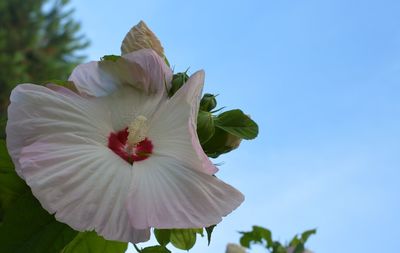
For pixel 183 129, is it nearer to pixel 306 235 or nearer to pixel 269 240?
pixel 269 240

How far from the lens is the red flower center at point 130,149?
49 centimetres

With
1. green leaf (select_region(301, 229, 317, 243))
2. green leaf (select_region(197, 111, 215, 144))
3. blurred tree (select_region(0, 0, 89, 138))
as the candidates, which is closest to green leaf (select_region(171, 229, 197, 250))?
green leaf (select_region(197, 111, 215, 144))

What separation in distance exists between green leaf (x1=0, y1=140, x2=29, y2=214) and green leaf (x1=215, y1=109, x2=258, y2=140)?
22 centimetres

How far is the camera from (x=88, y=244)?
1.95 ft

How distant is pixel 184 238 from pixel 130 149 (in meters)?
0.18

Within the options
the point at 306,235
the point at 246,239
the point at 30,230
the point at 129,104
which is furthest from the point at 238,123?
the point at 306,235

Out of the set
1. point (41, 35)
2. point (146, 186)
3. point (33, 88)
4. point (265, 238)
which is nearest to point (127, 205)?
point (146, 186)

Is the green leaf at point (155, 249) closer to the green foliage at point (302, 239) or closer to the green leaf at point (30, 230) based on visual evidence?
the green leaf at point (30, 230)

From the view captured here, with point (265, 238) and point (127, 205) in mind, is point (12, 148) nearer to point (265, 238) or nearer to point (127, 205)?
point (127, 205)

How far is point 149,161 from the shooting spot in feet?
1.55

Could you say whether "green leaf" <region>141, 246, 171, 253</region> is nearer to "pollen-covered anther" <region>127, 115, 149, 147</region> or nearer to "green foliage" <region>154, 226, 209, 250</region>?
"green foliage" <region>154, 226, 209, 250</region>

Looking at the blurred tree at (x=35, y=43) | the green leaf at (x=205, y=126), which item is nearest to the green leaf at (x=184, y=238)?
the green leaf at (x=205, y=126)

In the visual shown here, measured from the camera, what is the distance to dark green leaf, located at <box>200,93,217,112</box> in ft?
2.00

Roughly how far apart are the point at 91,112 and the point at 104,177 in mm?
82
